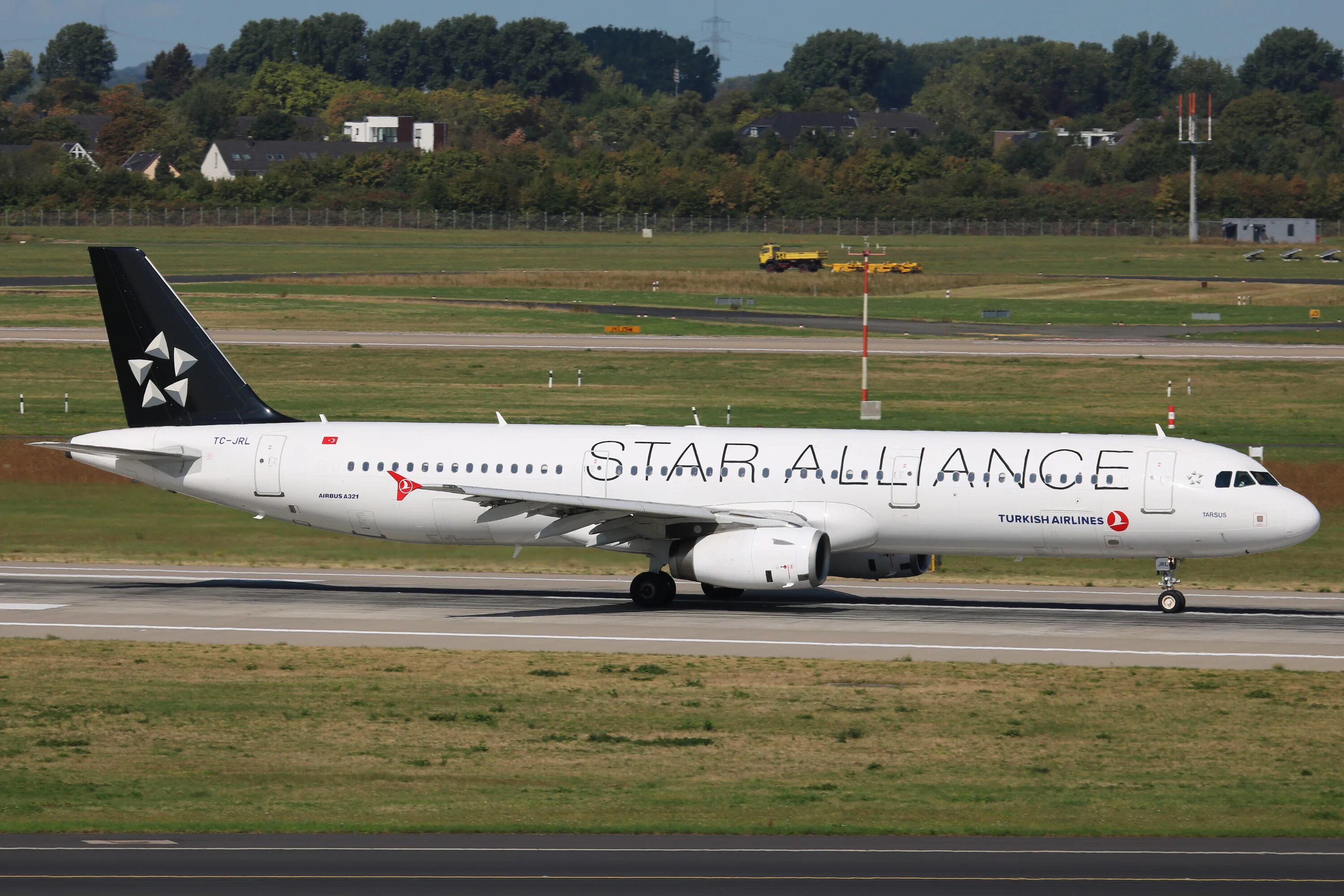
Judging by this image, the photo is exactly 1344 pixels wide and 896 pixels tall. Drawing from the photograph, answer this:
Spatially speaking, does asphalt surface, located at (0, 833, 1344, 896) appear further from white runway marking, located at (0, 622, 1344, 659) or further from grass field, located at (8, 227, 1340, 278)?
grass field, located at (8, 227, 1340, 278)

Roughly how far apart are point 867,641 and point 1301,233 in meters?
175

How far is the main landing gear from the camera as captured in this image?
42.4 m

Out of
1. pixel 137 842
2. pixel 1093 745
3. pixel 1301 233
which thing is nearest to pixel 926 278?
Result: pixel 1301 233

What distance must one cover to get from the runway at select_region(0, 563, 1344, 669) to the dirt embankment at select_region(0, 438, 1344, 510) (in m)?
10.9

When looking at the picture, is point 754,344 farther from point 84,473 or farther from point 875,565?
point 875,565

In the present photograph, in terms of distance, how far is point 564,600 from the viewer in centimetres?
4484

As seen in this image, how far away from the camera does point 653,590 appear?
143 feet

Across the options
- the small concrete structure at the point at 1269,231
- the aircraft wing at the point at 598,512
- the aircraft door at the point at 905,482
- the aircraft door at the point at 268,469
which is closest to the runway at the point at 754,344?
the aircraft door at the point at 268,469

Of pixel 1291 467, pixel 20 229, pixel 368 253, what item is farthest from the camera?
A: pixel 20 229

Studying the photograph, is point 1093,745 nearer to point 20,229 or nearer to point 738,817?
point 738,817

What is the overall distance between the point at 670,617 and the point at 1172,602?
12.0 m

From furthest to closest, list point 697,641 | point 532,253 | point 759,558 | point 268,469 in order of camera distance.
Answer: point 532,253 < point 268,469 < point 759,558 < point 697,641

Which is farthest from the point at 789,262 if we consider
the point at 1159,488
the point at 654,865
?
the point at 654,865

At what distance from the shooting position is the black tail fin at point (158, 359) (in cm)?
4628
